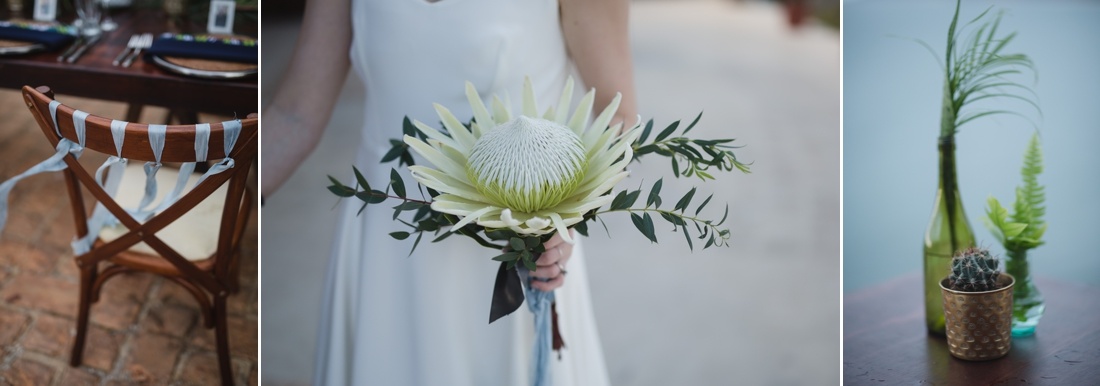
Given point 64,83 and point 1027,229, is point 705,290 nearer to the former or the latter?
point 1027,229

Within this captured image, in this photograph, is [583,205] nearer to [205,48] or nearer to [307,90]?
[307,90]

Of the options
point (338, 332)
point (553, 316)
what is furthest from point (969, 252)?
point (338, 332)

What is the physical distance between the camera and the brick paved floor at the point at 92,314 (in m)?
2.14

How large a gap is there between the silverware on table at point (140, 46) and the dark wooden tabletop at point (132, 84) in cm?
4

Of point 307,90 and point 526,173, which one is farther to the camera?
point 307,90

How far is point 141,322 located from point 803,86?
4728 millimetres

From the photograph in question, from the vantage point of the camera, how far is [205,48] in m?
2.13

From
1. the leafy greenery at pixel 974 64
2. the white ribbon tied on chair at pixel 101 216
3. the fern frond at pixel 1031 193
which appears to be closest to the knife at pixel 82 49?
the white ribbon tied on chair at pixel 101 216

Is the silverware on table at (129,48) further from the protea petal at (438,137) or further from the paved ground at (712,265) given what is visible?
the protea petal at (438,137)

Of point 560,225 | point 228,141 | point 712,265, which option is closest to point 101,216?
point 228,141

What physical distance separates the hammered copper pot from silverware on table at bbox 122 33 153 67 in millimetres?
1790

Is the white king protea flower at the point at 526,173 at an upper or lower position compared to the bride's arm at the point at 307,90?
lower

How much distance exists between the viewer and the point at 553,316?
1.35m

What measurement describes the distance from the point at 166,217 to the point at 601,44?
38.2 inches
